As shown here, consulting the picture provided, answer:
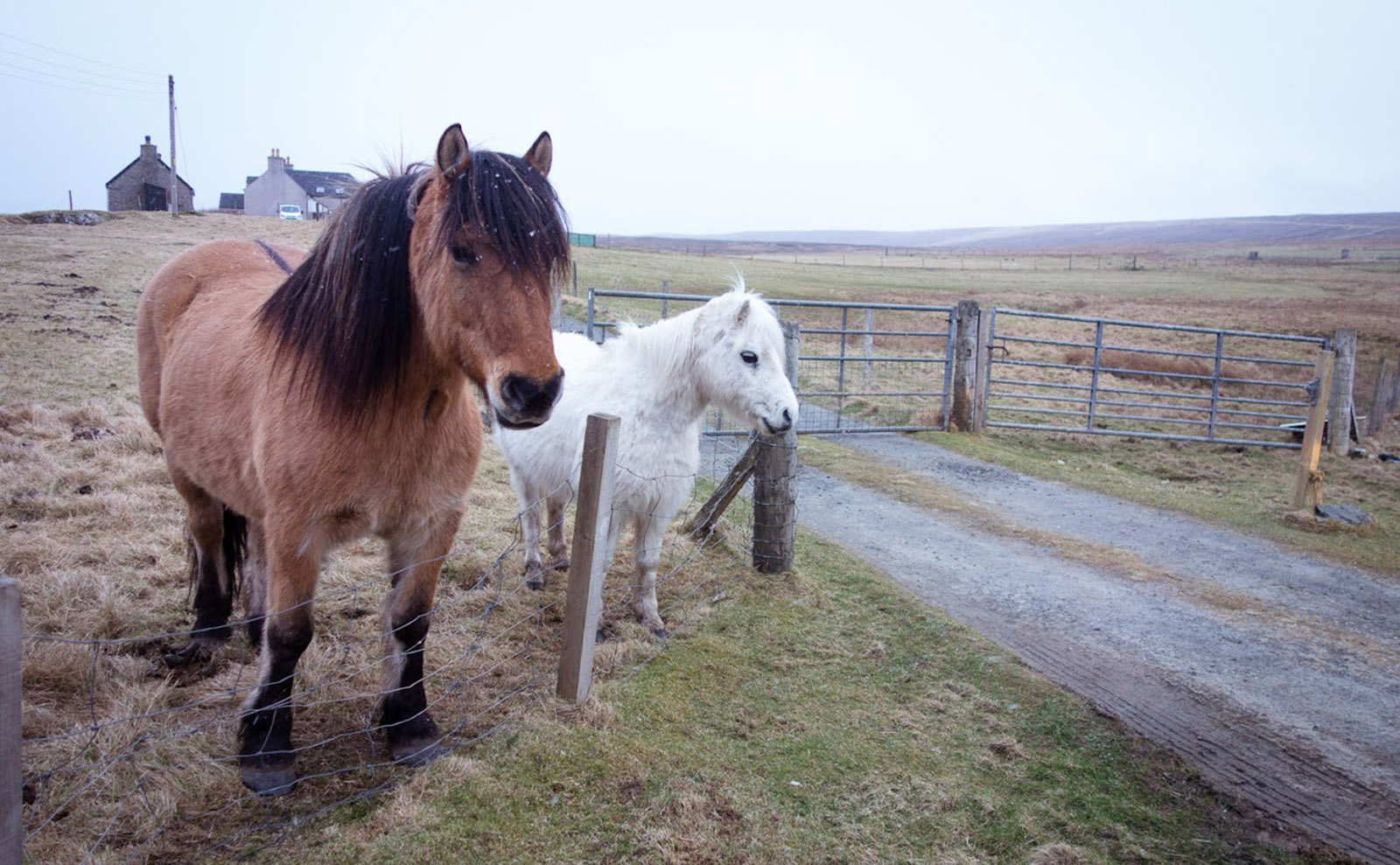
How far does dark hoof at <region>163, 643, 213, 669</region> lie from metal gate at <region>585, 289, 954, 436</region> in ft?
10.8

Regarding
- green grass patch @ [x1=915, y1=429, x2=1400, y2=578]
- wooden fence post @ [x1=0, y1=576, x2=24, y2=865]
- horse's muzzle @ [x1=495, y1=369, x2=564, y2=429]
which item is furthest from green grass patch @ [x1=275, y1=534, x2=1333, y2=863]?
green grass patch @ [x1=915, y1=429, x2=1400, y2=578]

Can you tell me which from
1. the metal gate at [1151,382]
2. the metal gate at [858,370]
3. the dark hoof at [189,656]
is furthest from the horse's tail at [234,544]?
the metal gate at [1151,382]

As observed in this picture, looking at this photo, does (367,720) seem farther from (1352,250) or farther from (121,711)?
(1352,250)

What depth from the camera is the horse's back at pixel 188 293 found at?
12.3 feet

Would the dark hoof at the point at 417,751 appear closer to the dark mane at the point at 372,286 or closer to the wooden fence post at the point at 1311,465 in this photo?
the dark mane at the point at 372,286

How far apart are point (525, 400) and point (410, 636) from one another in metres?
1.34

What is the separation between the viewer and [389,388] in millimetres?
2703

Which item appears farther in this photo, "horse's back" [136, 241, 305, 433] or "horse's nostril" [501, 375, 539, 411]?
"horse's back" [136, 241, 305, 433]

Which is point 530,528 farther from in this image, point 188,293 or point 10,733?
point 10,733

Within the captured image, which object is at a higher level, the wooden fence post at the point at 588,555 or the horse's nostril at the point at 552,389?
the horse's nostril at the point at 552,389

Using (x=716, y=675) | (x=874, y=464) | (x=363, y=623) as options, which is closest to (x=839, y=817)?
(x=716, y=675)

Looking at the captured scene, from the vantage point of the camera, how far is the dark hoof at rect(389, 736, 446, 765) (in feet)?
9.92

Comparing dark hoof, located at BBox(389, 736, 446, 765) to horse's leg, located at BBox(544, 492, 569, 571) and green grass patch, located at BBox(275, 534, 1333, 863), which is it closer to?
green grass patch, located at BBox(275, 534, 1333, 863)

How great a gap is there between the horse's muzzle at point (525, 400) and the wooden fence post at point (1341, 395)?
1225 cm
